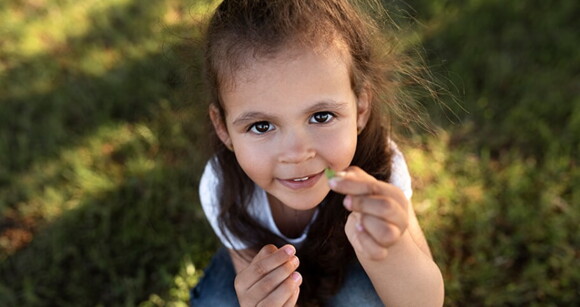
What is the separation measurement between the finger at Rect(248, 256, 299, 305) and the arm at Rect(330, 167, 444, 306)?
0.18 meters

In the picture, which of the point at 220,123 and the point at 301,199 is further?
the point at 220,123

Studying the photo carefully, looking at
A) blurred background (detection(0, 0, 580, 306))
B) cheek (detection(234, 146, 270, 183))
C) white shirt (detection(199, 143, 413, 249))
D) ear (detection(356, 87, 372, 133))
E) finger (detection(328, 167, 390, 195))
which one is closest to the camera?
finger (detection(328, 167, 390, 195))

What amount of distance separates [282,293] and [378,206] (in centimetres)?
47

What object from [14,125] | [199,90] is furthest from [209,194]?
[14,125]

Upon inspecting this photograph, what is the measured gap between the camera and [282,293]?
1534mm

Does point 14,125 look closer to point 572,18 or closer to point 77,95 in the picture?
point 77,95

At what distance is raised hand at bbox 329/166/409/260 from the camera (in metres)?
1.19

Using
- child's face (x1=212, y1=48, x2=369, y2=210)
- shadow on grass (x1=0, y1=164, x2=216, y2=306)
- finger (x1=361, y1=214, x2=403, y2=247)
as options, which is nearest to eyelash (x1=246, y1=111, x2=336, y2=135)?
child's face (x1=212, y1=48, x2=369, y2=210)

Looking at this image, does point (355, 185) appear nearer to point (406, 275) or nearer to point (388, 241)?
point (388, 241)

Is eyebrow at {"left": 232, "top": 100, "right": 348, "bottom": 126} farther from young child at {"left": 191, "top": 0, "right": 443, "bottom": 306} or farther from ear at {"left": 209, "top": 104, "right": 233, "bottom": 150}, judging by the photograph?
ear at {"left": 209, "top": 104, "right": 233, "bottom": 150}

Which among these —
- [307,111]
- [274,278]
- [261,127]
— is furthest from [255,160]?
[274,278]

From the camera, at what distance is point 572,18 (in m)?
3.10

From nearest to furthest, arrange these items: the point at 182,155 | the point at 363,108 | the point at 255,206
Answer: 1. the point at 363,108
2. the point at 255,206
3. the point at 182,155

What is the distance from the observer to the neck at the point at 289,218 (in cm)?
197
